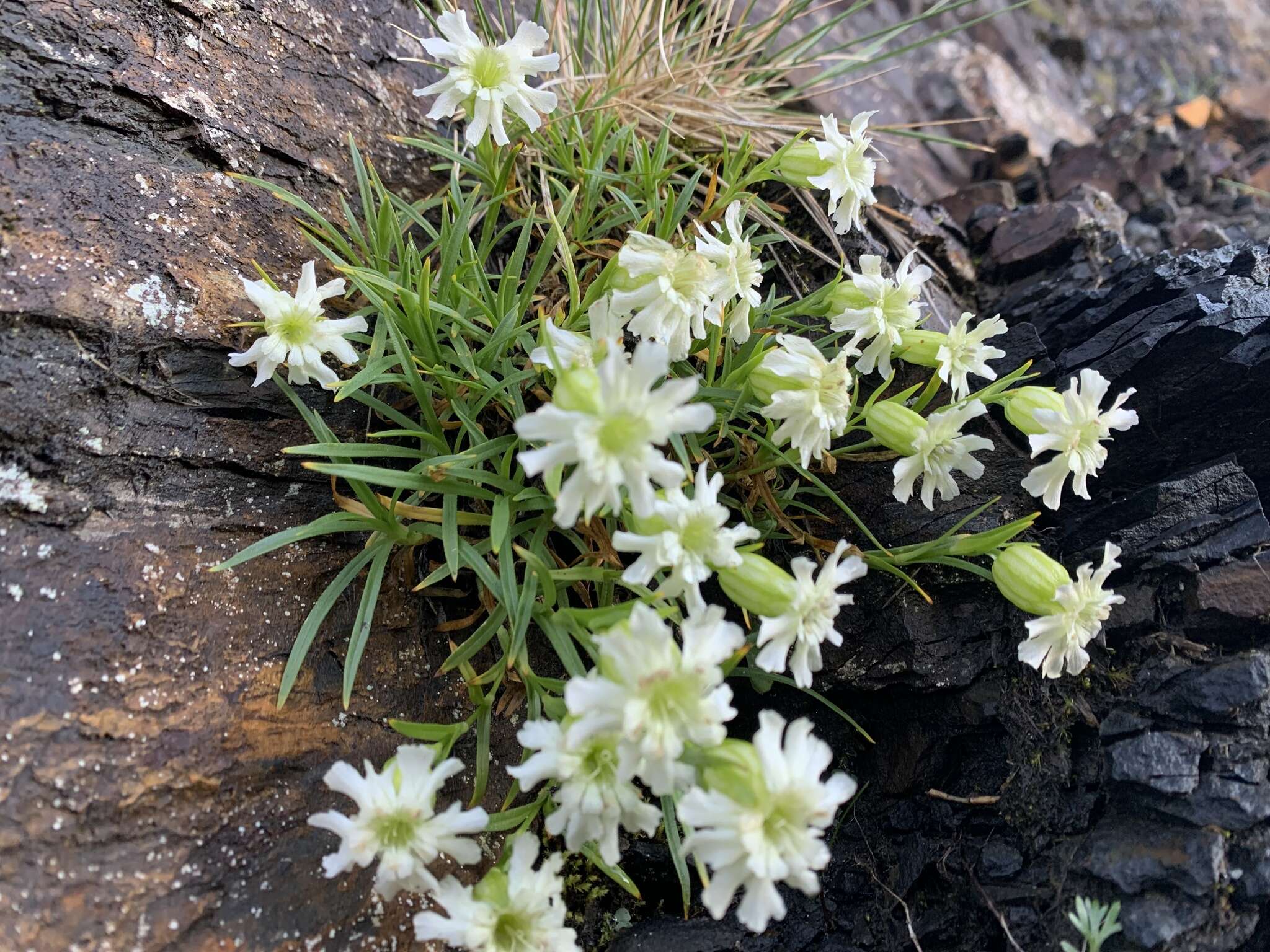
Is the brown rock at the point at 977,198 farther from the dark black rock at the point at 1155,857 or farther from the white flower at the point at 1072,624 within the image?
the dark black rock at the point at 1155,857

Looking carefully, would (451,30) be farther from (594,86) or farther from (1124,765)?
(1124,765)

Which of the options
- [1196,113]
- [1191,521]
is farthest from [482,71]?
[1196,113]

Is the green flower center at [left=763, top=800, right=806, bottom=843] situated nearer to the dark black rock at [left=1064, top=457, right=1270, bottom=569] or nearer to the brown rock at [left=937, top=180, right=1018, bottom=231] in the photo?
the dark black rock at [left=1064, top=457, right=1270, bottom=569]

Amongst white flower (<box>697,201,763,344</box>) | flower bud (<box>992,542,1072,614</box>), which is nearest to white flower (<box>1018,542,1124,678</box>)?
flower bud (<box>992,542,1072,614</box>)

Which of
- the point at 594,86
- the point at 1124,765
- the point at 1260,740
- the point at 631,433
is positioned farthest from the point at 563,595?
the point at 594,86

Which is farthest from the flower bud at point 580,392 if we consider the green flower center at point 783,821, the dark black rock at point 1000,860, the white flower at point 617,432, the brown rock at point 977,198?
the brown rock at point 977,198

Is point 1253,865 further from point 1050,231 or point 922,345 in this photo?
point 1050,231
